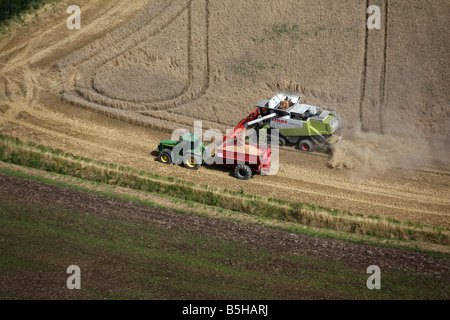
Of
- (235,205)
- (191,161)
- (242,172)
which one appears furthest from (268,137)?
(235,205)

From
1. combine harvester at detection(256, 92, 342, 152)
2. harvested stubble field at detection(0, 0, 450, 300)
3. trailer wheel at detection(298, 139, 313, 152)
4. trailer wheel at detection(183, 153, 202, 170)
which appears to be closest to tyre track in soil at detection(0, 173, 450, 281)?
harvested stubble field at detection(0, 0, 450, 300)

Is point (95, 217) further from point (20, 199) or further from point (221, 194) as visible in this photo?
point (221, 194)

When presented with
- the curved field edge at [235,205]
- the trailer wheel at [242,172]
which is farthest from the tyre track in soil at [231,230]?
the trailer wheel at [242,172]

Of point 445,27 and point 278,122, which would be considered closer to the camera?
point 278,122

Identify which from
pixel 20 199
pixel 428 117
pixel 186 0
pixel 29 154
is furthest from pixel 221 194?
pixel 186 0

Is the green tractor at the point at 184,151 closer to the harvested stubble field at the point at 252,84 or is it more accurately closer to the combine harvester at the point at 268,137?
the combine harvester at the point at 268,137

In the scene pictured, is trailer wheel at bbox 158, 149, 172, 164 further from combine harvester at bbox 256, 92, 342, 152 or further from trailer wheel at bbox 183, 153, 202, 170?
combine harvester at bbox 256, 92, 342, 152
